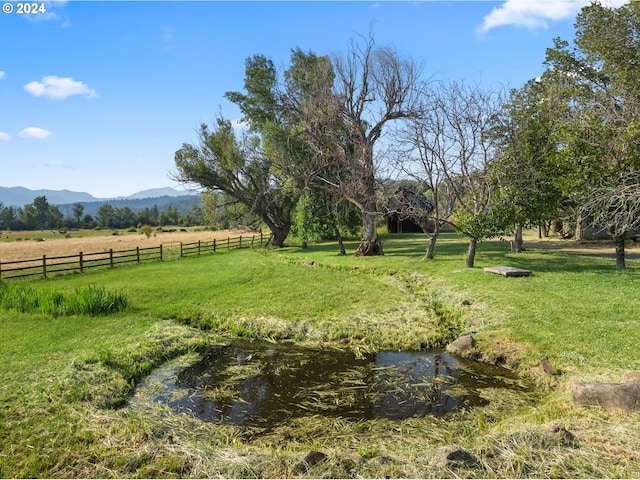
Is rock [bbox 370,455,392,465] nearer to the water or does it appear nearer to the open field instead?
the water

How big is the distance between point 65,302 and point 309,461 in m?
10.5

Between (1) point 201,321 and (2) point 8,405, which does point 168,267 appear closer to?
(1) point 201,321

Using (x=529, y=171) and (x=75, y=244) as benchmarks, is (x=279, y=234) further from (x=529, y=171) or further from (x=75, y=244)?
(x=75, y=244)

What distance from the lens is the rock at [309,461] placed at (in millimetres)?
4773

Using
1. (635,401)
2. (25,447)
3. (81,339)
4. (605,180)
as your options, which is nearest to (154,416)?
(25,447)

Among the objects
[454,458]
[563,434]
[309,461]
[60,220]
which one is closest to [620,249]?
[563,434]

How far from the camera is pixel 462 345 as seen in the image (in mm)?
9625

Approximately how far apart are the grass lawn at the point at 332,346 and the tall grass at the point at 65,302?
43 centimetres

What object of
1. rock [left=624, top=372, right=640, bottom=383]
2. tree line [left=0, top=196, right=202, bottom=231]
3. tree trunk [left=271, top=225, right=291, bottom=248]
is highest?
tree line [left=0, top=196, right=202, bottom=231]

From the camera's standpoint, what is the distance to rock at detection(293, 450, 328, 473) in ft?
15.7

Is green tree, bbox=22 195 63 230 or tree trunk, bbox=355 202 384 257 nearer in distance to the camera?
tree trunk, bbox=355 202 384 257

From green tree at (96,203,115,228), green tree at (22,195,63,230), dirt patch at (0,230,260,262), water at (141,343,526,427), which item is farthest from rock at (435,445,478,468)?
green tree at (22,195,63,230)

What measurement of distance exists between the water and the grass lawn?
0.45 metres

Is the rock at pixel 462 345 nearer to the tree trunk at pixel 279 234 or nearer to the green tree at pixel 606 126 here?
the green tree at pixel 606 126
